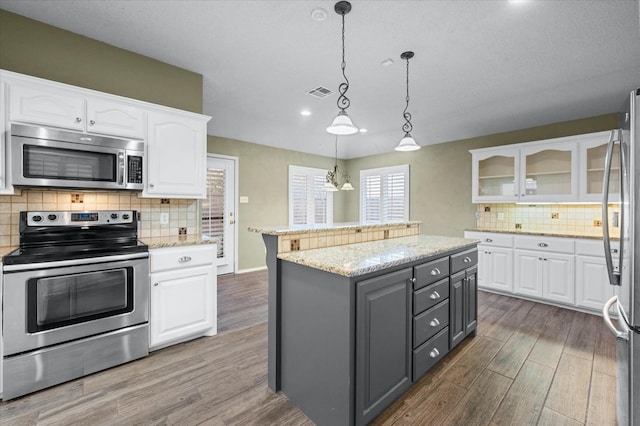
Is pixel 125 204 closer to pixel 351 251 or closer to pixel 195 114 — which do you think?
pixel 195 114

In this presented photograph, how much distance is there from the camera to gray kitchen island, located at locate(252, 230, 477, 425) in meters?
1.57

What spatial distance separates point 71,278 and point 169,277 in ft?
2.13

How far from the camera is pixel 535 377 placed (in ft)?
7.21

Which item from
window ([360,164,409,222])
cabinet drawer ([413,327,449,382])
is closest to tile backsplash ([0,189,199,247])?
cabinet drawer ([413,327,449,382])

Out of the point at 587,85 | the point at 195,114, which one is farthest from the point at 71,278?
the point at 587,85

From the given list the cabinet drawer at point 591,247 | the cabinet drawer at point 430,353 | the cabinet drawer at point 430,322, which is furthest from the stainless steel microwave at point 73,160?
the cabinet drawer at point 591,247

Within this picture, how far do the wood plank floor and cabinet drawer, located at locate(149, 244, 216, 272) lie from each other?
74cm

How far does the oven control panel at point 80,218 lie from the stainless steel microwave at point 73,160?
24 centimetres

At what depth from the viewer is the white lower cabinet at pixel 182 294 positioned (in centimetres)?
246

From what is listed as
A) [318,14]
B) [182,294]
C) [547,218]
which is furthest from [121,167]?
[547,218]

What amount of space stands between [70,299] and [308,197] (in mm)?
4748

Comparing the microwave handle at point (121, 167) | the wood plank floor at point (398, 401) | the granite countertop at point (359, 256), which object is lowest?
the wood plank floor at point (398, 401)

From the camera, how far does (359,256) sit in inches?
74.5

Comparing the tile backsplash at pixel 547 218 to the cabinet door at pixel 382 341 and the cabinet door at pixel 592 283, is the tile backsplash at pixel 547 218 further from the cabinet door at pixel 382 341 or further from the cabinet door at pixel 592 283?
the cabinet door at pixel 382 341
